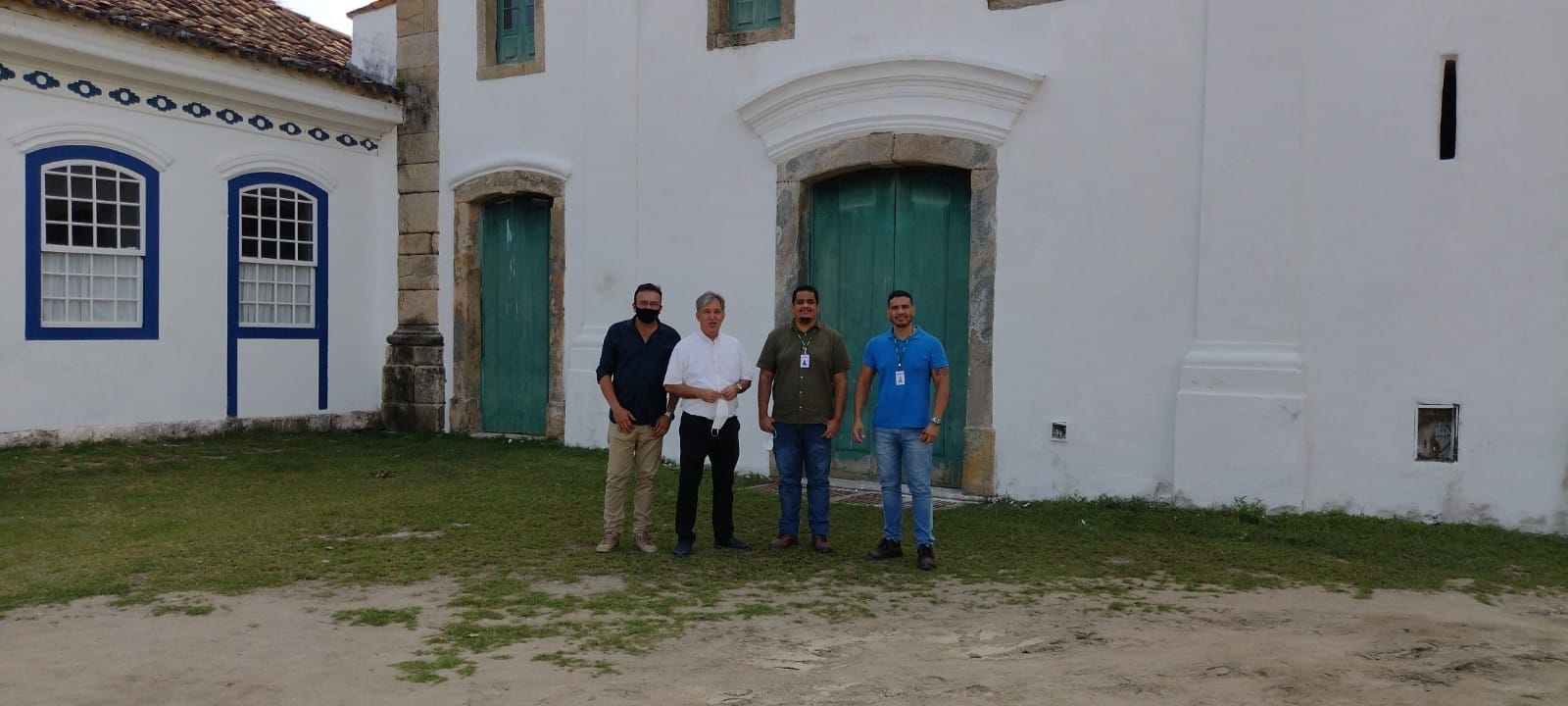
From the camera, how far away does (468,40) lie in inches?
426

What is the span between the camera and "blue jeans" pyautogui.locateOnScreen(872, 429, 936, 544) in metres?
5.66

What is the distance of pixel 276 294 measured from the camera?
10.9 metres

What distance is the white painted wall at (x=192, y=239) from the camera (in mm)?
8938

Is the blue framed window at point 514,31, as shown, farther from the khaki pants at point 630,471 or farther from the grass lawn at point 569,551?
the khaki pants at point 630,471

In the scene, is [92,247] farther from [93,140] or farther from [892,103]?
[892,103]

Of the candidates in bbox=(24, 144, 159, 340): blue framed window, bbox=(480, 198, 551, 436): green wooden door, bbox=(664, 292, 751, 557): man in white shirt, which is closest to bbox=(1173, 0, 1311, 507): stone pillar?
bbox=(664, 292, 751, 557): man in white shirt

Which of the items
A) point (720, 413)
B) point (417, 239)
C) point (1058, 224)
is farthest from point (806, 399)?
point (417, 239)

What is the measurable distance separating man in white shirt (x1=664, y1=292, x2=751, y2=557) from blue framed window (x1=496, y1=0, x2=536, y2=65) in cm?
564

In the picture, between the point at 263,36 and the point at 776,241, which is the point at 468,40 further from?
the point at 776,241

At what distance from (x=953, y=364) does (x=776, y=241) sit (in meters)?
1.61

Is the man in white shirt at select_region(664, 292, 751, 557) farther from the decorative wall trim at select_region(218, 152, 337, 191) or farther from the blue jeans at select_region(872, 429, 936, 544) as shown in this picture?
the decorative wall trim at select_region(218, 152, 337, 191)

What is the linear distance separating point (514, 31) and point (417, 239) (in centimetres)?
214

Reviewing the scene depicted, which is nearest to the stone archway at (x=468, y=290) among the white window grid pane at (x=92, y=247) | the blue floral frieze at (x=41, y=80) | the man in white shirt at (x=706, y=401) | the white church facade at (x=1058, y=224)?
the white church facade at (x=1058, y=224)

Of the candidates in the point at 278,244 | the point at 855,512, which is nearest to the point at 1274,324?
the point at 855,512
